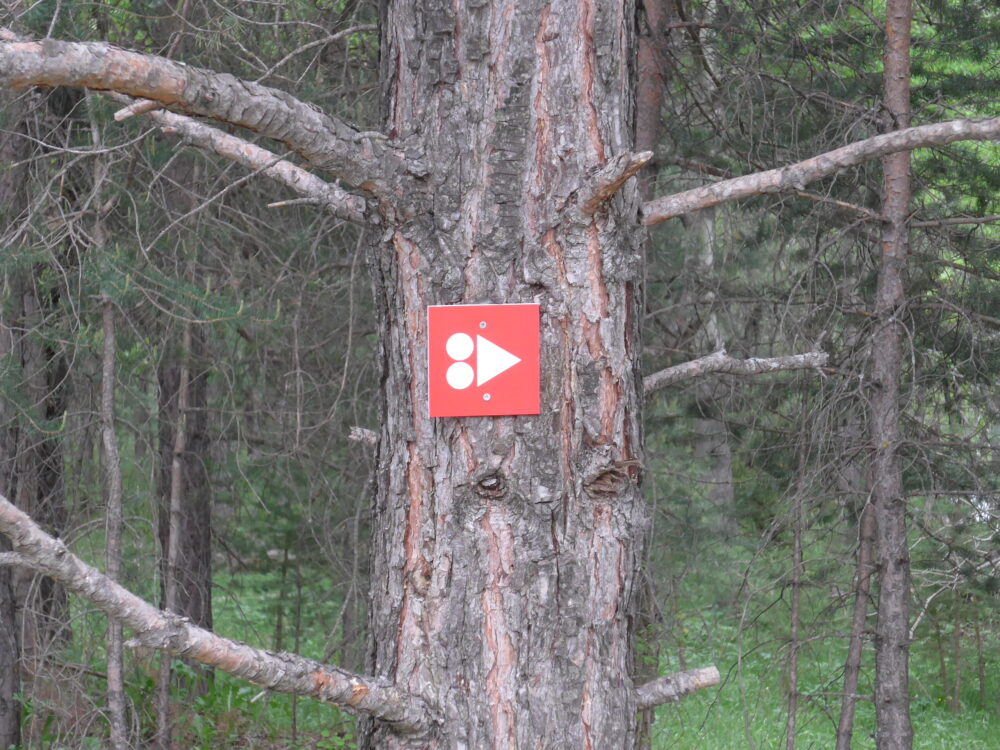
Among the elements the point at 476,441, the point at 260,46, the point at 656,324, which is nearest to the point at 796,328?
the point at 656,324

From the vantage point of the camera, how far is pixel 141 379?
6.01 meters

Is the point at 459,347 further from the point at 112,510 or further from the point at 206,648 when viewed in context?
the point at 112,510

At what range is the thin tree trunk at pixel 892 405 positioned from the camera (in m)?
4.78

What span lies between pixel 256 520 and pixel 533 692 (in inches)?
255

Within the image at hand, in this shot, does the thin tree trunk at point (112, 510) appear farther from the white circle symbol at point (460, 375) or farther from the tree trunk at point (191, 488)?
the white circle symbol at point (460, 375)

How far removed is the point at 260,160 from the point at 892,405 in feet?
11.2

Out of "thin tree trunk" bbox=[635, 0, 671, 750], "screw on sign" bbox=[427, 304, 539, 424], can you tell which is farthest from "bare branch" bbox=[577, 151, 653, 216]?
"thin tree trunk" bbox=[635, 0, 671, 750]

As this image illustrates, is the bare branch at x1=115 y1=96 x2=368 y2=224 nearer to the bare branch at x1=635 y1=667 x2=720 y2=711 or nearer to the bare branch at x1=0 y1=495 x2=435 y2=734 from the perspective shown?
the bare branch at x1=0 y1=495 x2=435 y2=734

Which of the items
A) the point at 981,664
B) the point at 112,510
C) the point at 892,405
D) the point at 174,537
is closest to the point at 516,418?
the point at 892,405

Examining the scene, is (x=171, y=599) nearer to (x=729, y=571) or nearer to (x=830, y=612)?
(x=830, y=612)

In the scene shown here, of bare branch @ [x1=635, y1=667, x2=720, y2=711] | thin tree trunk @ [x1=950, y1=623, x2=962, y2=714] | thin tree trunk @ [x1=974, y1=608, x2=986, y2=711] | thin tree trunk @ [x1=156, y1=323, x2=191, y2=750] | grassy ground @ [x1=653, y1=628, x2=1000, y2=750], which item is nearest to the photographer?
bare branch @ [x1=635, y1=667, x2=720, y2=711]

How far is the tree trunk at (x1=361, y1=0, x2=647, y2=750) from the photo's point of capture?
1.92 meters

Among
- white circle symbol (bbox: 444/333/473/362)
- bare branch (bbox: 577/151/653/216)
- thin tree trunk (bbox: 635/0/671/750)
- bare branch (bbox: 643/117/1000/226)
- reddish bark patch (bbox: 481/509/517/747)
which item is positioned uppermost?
thin tree trunk (bbox: 635/0/671/750)

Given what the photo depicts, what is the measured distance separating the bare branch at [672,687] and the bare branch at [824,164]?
0.89m
